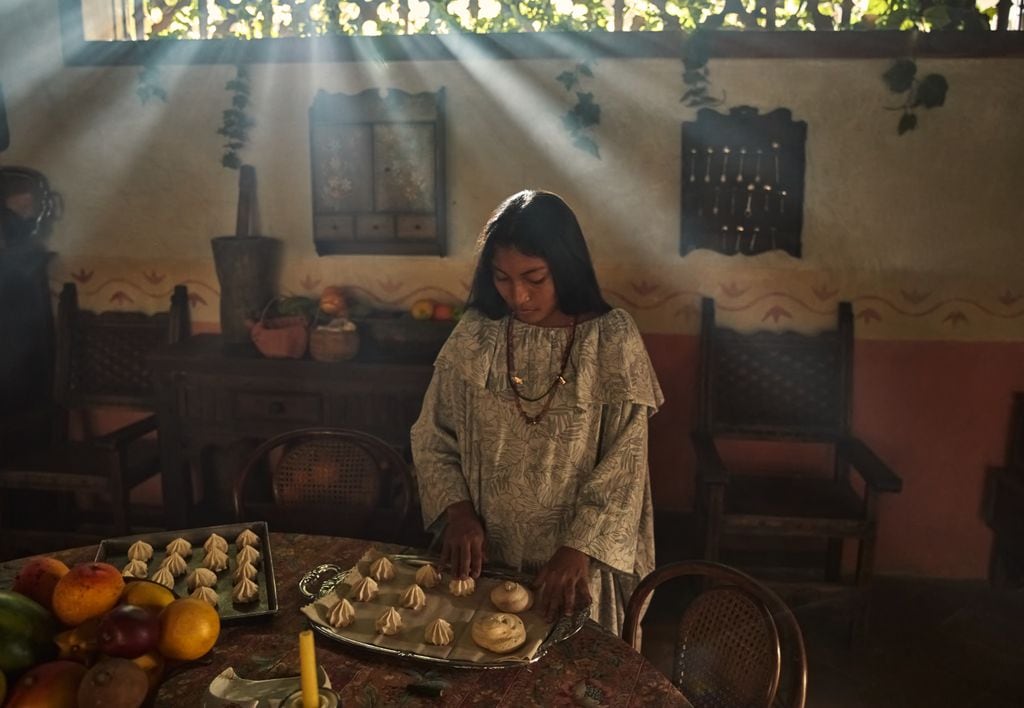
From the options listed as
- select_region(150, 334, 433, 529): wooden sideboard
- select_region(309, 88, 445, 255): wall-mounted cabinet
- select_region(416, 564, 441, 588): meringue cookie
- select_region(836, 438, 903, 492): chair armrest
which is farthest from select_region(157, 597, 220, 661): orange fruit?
select_region(309, 88, 445, 255): wall-mounted cabinet

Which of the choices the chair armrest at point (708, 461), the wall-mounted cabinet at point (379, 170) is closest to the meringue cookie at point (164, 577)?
the chair armrest at point (708, 461)

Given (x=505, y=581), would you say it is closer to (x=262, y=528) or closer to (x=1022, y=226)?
(x=262, y=528)

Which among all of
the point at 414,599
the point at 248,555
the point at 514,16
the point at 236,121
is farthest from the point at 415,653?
the point at 236,121

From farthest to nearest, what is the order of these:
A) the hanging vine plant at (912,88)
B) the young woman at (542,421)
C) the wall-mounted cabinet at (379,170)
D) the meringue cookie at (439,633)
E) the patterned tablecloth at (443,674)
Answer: the wall-mounted cabinet at (379,170) < the hanging vine plant at (912,88) < the young woman at (542,421) < the meringue cookie at (439,633) < the patterned tablecloth at (443,674)

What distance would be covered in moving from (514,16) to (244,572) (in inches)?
105

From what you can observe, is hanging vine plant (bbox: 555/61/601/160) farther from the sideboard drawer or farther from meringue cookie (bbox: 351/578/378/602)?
meringue cookie (bbox: 351/578/378/602)

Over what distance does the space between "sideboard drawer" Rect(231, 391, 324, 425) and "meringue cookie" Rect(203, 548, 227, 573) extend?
1.54m

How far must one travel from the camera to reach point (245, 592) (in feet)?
5.25

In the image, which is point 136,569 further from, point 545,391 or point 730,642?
point 730,642

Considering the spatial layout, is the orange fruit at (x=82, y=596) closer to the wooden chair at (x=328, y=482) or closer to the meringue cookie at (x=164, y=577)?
the meringue cookie at (x=164, y=577)

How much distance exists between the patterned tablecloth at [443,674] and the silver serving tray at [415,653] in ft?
0.07

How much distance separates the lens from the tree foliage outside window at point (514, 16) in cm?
321

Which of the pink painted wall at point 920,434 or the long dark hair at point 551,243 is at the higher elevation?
the long dark hair at point 551,243

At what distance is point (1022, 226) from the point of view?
130 inches
